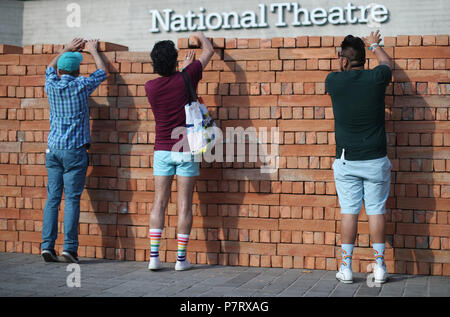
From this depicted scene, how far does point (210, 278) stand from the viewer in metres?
5.18

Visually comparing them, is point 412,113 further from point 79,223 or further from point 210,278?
point 79,223

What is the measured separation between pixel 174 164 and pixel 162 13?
10.8 metres

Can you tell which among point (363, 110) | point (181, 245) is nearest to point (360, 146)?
point (363, 110)

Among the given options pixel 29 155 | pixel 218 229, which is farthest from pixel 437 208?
pixel 29 155

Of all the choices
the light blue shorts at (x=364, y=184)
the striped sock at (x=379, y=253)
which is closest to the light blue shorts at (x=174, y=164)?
the light blue shorts at (x=364, y=184)

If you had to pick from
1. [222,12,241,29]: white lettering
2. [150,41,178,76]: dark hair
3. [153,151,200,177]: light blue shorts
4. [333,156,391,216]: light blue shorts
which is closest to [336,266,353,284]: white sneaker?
[333,156,391,216]: light blue shorts

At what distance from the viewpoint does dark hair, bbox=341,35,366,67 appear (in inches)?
199

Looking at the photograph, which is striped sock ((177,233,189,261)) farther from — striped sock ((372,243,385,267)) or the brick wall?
striped sock ((372,243,385,267))

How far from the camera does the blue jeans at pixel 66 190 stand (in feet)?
19.4

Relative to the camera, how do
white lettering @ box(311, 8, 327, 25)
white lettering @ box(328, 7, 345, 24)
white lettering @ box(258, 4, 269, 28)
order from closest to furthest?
white lettering @ box(328, 7, 345, 24)
white lettering @ box(311, 8, 327, 25)
white lettering @ box(258, 4, 269, 28)

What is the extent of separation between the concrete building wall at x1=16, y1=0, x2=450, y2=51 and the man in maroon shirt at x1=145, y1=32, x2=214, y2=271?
31.3 ft

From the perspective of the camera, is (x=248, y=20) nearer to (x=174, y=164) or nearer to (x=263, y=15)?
(x=263, y=15)

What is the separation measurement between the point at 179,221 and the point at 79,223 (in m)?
1.39

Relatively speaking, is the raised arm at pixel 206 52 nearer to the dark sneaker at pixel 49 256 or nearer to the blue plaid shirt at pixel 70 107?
the blue plaid shirt at pixel 70 107
